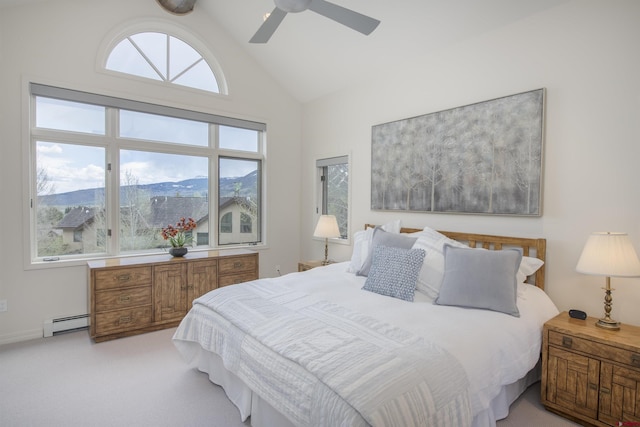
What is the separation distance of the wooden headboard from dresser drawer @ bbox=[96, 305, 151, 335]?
3.15 m

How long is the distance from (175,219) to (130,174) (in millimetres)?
741

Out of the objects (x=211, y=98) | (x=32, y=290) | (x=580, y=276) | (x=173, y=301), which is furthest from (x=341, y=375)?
(x=211, y=98)

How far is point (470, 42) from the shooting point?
3045mm

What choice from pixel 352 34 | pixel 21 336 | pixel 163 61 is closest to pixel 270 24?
pixel 352 34

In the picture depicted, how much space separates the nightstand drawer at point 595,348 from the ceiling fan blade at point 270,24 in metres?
2.75

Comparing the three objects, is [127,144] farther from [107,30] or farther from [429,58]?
[429,58]

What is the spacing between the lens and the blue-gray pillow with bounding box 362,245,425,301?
98.2 inches

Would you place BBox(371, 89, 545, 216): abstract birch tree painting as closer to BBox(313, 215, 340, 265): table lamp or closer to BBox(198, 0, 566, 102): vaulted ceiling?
BBox(313, 215, 340, 265): table lamp

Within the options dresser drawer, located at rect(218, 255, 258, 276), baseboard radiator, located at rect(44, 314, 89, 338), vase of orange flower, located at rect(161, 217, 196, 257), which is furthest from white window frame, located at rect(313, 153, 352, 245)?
baseboard radiator, located at rect(44, 314, 89, 338)

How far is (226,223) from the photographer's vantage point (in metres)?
4.62

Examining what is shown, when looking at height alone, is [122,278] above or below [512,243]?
below

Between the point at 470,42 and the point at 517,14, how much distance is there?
0.42 meters

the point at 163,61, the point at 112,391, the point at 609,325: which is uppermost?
the point at 163,61

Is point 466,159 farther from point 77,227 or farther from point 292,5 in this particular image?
point 77,227
